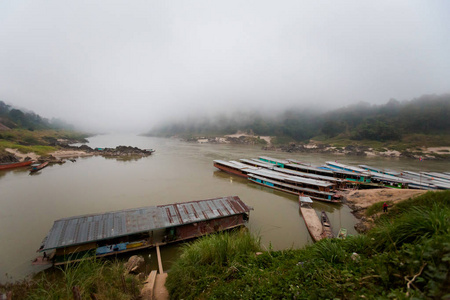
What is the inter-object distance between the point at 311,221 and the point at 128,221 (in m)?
13.3

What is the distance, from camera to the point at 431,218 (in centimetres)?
352

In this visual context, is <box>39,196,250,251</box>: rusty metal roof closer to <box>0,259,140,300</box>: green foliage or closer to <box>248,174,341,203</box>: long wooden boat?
<box>0,259,140,300</box>: green foliage

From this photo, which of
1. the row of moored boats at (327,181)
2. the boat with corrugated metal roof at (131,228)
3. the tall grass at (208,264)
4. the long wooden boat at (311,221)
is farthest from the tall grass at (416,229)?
the row of moored boats at (327,181)

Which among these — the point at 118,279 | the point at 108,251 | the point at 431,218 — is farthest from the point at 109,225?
the point at 431,218

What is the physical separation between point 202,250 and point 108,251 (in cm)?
748

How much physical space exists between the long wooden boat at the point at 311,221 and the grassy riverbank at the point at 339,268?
8.44 metres

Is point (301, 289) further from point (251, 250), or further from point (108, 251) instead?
point (108, 251)

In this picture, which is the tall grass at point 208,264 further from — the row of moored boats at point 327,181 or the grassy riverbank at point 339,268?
the row of moored boats at point 327,181

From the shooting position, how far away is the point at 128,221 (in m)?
11.5

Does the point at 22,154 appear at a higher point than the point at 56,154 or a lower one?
higher

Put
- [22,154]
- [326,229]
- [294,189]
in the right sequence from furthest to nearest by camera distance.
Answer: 1. [22,154]
2. [294,189]
3. [326,229]

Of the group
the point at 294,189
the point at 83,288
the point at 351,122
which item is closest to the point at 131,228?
the point at 83,288

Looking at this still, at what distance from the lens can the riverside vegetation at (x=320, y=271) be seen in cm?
252

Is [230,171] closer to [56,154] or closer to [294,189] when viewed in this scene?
[294,189]
